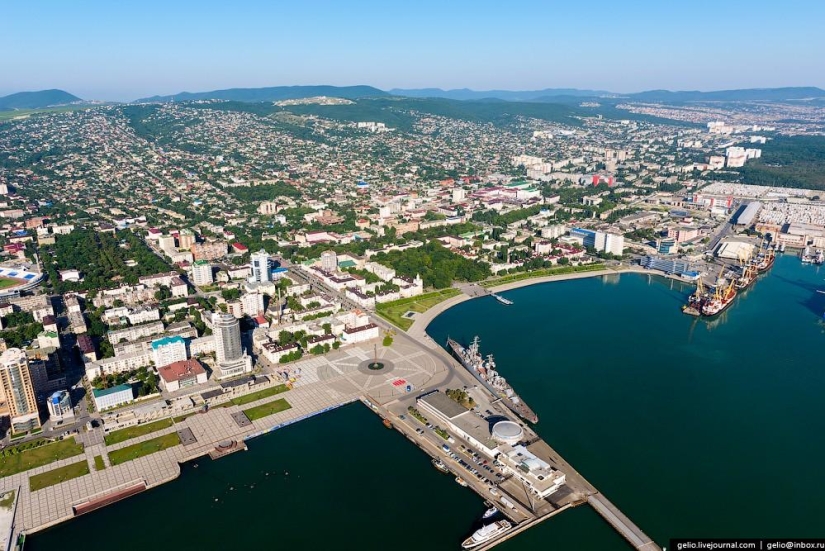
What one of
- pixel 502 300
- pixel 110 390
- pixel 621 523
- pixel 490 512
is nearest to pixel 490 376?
pixel 490 512

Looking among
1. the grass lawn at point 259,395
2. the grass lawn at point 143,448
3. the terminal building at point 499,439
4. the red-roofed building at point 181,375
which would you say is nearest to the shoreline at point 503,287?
the terminal building at point 499,439

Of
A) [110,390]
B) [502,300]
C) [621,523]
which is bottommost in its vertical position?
[502,300]

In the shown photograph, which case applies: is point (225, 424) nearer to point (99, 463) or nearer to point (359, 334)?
point (99, 463)

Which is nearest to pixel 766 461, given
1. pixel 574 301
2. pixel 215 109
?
pixel 574 301

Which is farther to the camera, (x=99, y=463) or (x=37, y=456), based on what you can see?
(x=37, y=456)

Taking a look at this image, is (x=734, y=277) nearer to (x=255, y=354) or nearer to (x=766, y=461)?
(x=766, y=461)

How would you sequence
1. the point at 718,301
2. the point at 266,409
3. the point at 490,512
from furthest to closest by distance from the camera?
the point at 718,301 < the point at 266,409 < the point at 490,512

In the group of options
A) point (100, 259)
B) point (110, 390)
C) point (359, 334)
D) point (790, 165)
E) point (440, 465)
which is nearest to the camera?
point (440, 465)
